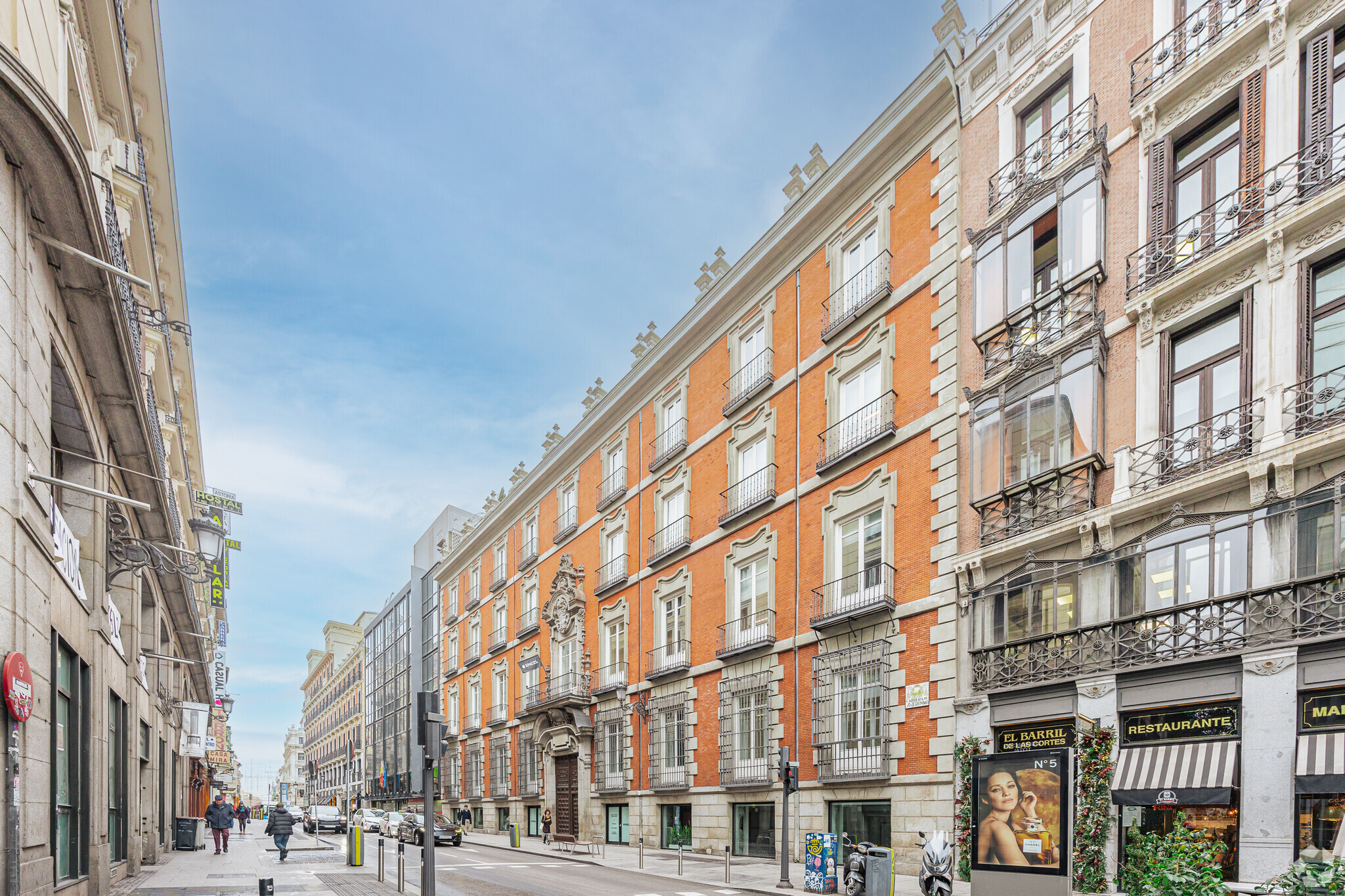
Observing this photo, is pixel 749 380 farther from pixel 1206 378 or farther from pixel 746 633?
pixel 1206 378

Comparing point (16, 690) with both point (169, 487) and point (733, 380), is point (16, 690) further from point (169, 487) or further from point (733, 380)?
point (733, 380)

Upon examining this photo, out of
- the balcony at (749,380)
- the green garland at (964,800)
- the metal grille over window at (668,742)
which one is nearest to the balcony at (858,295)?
the balcony at (749,380)

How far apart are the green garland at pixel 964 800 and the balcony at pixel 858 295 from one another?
10.5 meters

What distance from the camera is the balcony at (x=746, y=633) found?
25938 millimetres

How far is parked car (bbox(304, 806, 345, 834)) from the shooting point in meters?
47.1

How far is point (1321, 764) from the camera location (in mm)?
12695

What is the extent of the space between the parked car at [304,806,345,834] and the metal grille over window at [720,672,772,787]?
28.1 meters

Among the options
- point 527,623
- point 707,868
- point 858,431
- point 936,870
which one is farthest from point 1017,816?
point 527,623

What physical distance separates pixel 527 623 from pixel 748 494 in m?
20.5

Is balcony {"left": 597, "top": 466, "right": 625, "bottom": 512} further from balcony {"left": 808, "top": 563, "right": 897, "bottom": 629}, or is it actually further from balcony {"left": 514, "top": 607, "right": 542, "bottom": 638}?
balcony {"left": 808, "top": 563, "right": 897, "bottom": 629}

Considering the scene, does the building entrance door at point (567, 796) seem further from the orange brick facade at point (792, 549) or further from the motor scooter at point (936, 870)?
the motor scooter at point (936, 870)

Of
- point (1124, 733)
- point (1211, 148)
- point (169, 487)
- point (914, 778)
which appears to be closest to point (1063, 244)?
point (1211, 148)

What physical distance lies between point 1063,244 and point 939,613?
7855mm

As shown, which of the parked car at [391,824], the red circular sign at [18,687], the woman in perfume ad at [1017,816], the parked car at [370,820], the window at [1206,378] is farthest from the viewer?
the parked car at [370,820]
